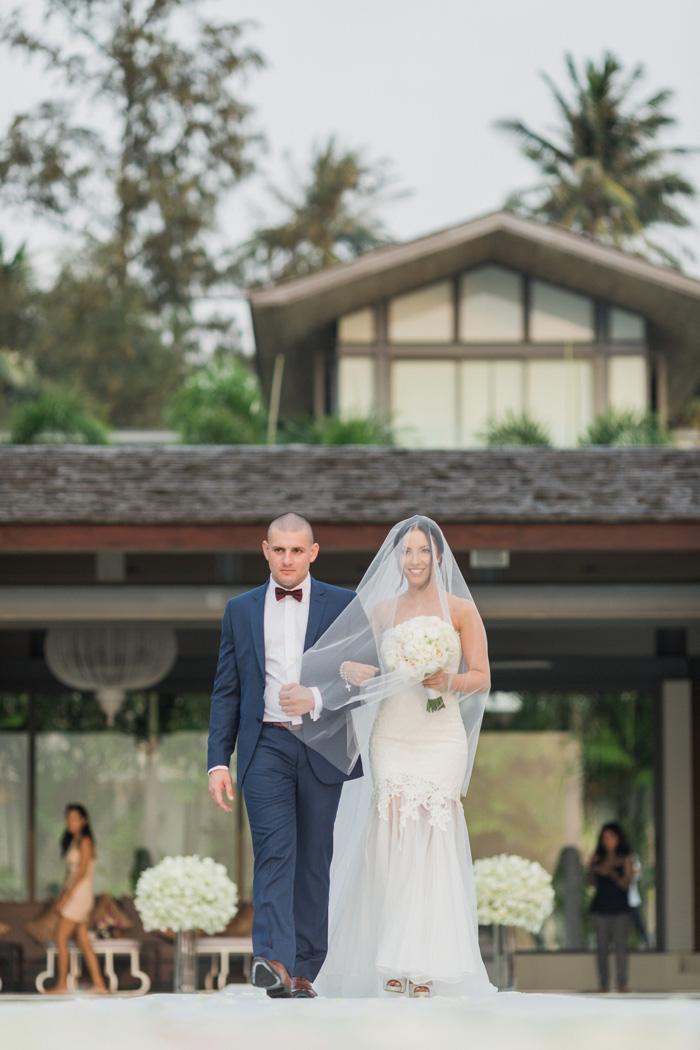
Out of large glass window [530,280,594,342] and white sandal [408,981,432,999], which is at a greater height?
large glass window [530,280,594,342]

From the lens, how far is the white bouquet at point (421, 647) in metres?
4.80

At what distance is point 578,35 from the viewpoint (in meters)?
35.2

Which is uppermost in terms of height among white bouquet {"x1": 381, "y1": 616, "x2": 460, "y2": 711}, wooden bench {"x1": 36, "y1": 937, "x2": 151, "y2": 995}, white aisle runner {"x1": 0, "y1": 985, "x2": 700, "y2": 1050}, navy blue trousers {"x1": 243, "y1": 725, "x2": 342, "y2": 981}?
white bouquet {"x1": 381, "y1": 616, "x2": 460, "y2": 711}

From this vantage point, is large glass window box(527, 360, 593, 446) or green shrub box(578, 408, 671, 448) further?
large glass window box(527, 360, 593, 446)

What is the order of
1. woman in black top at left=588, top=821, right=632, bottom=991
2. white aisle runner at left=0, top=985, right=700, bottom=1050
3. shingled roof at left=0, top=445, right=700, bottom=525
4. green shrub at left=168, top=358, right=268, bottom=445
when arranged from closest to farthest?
1. white aisle runner at left=0, top=985, right=700, bottom=1050
2. shingled roof at left=0, top=445, right=700, bottom=525
3. woman in black top at left=588, top=821, right=632, bottom=991
4. green shrub at left=168, top=358, right=268, bottom=445

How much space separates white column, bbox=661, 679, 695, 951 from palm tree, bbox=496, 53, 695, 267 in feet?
79.8

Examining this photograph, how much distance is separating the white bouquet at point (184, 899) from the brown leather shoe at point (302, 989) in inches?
140

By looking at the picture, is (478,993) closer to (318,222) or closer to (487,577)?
(487,577)

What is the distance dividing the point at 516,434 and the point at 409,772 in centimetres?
1096

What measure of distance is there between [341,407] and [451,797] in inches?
500

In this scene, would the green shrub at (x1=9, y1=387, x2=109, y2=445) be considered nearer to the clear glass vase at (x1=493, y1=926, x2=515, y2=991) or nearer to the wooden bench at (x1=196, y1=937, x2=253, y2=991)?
the wooden bench at (x1=196, y1=937, x2=253, y2=991)

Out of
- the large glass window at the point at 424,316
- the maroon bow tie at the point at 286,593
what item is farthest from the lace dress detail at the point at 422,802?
the large glass window at the point at 424,316

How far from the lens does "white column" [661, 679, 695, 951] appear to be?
34.9 ft

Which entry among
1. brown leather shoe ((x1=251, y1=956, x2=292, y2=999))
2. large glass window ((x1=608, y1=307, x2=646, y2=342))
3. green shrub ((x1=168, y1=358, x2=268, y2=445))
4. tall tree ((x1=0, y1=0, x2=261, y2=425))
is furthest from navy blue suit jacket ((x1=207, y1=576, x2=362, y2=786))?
tall tree ((x1=0, y1=0, x2=261, y2=425))
